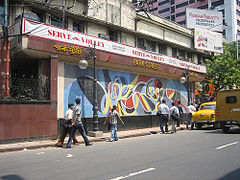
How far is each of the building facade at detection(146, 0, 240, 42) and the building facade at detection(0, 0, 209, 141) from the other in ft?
104

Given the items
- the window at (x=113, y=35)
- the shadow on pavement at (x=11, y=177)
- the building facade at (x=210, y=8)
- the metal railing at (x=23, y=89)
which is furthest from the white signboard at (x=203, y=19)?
the shadow on pavement at (x=11, y=177)

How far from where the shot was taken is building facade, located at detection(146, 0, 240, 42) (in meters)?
56.1

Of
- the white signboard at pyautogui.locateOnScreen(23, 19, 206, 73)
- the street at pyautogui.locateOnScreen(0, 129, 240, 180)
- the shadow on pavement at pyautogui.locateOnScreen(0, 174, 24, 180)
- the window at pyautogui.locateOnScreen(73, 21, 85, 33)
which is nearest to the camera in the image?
the street at pyautogui.locateOnScreen(0, 129, 240, 180)

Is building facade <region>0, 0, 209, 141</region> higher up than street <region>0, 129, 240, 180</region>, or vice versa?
building facade <region>0, 0, 209, 141</region>

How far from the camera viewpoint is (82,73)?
14.0 m

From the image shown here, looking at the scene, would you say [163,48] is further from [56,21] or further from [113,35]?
[56,21]

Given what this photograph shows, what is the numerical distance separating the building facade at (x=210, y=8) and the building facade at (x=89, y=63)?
31.8 meters

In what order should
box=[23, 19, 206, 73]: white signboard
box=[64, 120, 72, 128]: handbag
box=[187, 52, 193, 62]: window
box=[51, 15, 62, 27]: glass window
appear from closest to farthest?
1. box=[64, 120, 72, 128]: handbag
2. box=[23, 19, 206, 73]: white signboard
3. box=[51, 15, 62, 27]: glass window
4. box=[187, 52, 193, 62]: window

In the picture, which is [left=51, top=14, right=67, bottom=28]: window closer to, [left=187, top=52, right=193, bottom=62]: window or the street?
the street

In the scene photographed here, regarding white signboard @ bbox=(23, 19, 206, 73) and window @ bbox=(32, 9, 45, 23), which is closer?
white signboard @ bbox=(23, 19, 206, 73)

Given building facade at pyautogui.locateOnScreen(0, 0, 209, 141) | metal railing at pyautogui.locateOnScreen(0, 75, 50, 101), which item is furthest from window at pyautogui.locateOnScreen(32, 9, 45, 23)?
metal railing at pyautogui.locateOnScreen(0, 75, 50, 101)

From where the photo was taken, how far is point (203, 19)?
31891 millimetres

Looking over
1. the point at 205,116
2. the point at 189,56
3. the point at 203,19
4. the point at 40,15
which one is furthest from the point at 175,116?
the point at 203,19

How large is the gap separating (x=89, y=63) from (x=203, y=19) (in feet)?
77.9
